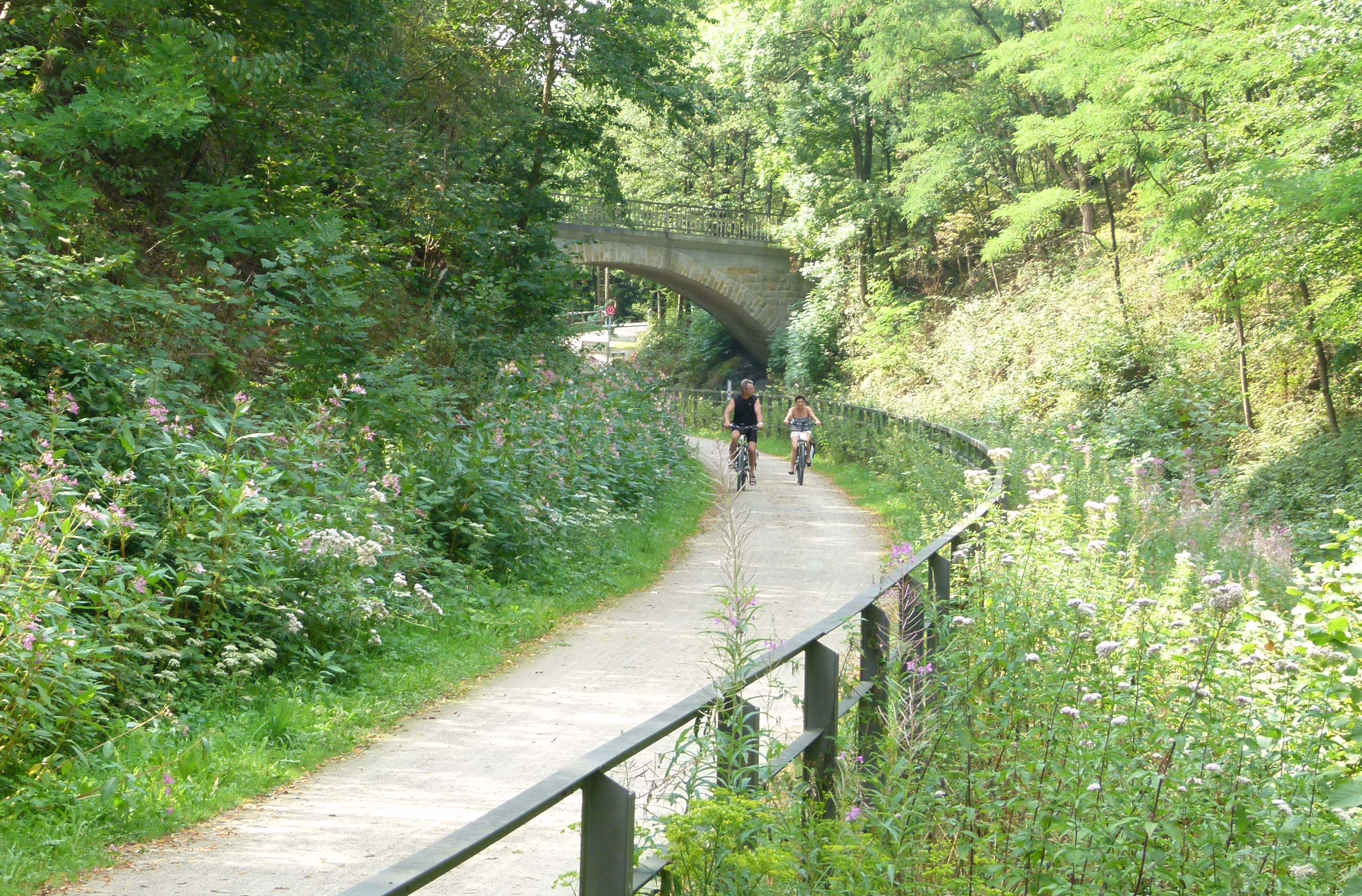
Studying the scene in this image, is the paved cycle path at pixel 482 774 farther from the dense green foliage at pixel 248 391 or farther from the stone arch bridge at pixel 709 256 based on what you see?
the stone arch bridge at pixel 709 256

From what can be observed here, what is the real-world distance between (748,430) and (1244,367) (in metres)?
8.88

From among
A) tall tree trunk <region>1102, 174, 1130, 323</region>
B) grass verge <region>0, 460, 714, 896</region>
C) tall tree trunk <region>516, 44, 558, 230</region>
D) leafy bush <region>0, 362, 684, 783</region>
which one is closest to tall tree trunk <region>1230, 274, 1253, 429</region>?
tall tree trunk <region>1102, 174, 1130, 323</region>

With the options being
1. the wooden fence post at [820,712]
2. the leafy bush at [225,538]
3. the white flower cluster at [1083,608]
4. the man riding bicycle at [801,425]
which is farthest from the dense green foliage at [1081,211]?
the wooden fence post at [820,712]

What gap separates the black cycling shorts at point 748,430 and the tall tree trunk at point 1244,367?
7834 mm

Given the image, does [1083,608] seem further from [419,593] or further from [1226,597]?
[419,593]

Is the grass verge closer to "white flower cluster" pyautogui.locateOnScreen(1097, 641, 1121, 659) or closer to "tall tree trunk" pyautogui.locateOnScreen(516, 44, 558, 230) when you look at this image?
"white flower cluster" pyautogui.locateOnScreen(1097, 641, 1121, 659)

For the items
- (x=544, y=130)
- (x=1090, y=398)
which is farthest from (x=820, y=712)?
(x=1090, y=398)

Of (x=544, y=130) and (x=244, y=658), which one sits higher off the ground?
(x=544, y=130)

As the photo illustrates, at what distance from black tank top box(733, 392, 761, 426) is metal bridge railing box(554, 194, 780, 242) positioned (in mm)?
21024

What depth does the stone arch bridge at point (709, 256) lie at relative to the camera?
37.9m

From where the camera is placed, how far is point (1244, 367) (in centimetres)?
1939

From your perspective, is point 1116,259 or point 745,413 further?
point 1116,259

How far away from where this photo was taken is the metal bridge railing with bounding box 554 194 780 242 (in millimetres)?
38312

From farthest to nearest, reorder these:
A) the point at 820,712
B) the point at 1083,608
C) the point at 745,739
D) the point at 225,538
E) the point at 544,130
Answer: the point at 544,130 → the point at 225,538 → the point at 1083,608 → the point at 820,712 → the point at 745,739
